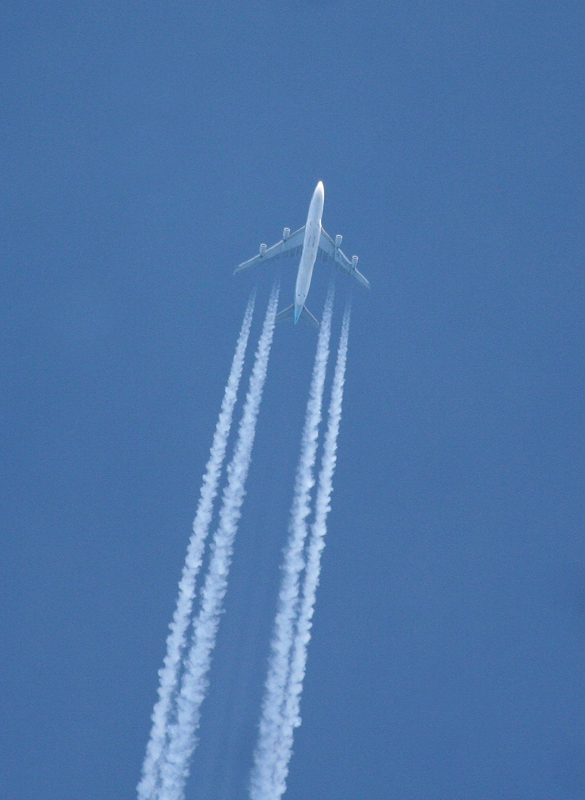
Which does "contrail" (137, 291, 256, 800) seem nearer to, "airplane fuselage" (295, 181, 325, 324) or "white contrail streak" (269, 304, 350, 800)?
"white contrail streak" (269, 304, 350, 800)

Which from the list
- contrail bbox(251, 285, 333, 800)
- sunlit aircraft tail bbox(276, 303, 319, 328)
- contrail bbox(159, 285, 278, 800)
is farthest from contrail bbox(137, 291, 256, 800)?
contrail bbox(251, 285, 333, 800)

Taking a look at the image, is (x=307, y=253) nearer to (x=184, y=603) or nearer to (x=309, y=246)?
(x=309, y=246)

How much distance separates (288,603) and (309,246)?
22.0m

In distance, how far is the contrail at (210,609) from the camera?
178 feet

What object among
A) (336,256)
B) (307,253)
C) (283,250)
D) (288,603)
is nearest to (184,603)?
(288,603)

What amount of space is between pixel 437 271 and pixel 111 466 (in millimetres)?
29692

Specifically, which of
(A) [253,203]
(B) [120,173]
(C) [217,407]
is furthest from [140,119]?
(C) [217,407]

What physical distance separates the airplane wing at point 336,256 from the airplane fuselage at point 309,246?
4411mm

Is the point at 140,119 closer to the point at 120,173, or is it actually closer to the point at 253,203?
the point at 120,173

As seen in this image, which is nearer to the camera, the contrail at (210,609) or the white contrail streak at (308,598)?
the contrail at (210,609)

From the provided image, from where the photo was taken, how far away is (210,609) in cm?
5747

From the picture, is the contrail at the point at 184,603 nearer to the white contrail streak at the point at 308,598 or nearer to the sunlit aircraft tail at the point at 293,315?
the sunlit aircraft tail at the point at 293,315

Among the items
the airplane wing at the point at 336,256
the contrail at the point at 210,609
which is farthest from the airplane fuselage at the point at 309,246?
the contrail at the point at 210,609

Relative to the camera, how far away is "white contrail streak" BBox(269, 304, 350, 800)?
55.1 m
